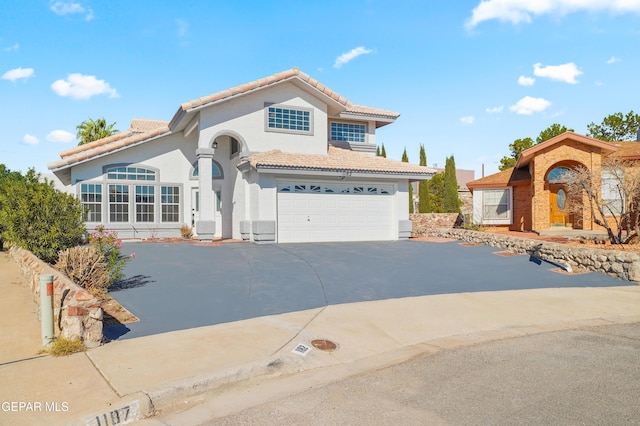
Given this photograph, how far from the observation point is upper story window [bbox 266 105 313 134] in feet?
66.1

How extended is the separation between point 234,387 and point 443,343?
3456 millimetres

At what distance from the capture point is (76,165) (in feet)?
64.5

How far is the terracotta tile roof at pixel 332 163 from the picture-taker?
17.7 meters

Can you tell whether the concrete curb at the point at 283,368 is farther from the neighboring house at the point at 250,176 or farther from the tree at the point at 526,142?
the tree at the point at 526,142

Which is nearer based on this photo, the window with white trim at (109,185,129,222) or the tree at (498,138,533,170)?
the window with white trim at (109,185,129,222)

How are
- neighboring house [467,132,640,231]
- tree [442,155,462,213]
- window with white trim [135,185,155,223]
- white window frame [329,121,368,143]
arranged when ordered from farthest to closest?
1. tree [442,155,462,213]
2. white window frame [329,121,368,143]
3. neighboring house [467,132,640,231]
4. window with white trim [135,185,155,223]

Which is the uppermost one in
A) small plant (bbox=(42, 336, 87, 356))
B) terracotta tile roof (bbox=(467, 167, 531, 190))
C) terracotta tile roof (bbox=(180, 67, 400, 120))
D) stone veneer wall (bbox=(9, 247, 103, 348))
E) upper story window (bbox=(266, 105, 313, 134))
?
terracotta tile roof (bbox=(180, 67, 400, 120))

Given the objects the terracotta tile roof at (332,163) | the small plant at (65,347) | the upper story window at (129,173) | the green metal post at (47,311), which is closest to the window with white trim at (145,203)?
the upper story window at (129,173)

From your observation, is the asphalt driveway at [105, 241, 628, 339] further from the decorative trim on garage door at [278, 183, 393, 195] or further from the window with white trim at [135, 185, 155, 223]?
the window with white trim at [135, 185, 155, 223]

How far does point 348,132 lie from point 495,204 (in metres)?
9.15


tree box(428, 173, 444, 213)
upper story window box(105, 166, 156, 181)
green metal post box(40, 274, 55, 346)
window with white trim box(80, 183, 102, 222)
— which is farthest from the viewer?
tree box(428, 173, 444, 213)

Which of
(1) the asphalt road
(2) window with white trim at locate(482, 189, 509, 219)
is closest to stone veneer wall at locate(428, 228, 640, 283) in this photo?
(1) the asphalt road

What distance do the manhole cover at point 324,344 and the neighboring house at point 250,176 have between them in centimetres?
1089

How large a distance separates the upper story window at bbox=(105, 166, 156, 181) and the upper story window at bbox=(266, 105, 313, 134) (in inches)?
236
